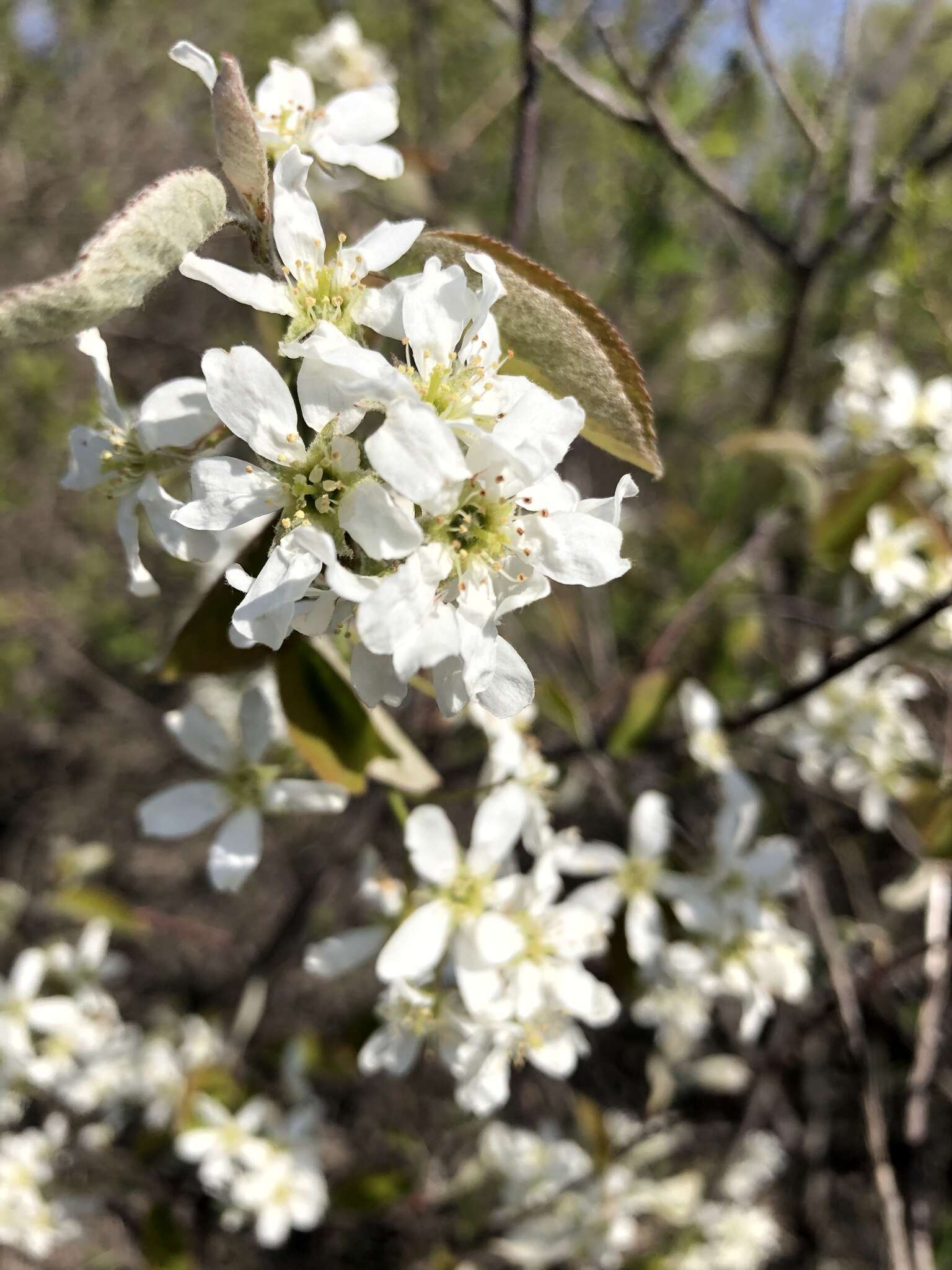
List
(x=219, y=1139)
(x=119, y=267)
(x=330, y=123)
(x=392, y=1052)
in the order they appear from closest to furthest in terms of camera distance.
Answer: (x=119, y=267), (x=330, y=123), (x=392, y=1052), (x=219, y=1139)

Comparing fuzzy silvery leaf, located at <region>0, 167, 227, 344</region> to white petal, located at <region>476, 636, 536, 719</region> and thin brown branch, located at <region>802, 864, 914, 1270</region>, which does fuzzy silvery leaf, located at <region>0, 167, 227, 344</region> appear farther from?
thin brown branch, located at <region>802, 864, 914, 1270</region>

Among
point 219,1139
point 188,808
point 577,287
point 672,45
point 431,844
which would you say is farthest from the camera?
point 577,287

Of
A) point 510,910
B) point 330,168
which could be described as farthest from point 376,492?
point 510,910

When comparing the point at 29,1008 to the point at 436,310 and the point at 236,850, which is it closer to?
the point at 236,850

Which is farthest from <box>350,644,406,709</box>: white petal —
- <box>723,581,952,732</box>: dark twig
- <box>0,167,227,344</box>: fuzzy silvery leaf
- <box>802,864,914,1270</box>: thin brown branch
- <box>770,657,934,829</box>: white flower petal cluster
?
<box>802,864,914,1270</box>: thin brown branch

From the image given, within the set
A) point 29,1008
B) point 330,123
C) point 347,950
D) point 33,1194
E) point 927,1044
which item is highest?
point 330,123

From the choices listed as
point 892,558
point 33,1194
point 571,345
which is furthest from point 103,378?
point 33,1194

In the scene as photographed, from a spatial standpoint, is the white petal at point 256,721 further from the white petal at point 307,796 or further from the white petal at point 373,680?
the white petal at point 373,680
